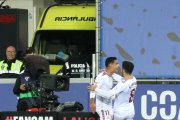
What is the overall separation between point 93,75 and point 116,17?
1.21 metres

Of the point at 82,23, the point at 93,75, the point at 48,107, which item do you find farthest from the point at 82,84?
the point at 82,23

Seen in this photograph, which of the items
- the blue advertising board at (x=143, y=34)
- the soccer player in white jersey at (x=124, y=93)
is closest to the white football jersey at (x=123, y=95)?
the soccer player in white jersey at (x=124, y=93)

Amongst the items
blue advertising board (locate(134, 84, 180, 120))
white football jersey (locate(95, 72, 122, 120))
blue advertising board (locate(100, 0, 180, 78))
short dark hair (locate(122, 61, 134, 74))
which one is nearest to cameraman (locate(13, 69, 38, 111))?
white football jersey (locate(95, 72, 122, 120))

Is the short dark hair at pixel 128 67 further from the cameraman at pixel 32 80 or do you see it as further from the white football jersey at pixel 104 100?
the cameraman at pixel 32 80

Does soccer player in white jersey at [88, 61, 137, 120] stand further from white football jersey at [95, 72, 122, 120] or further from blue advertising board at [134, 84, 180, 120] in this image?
blue advertising board at [134, 84, 180, 120]

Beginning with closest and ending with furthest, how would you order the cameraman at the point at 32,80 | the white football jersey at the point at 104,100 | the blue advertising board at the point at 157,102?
the cameraman at the point at 32,80
the white football jersey at the point at 104,100
the blue advertising board at the point at 157,102

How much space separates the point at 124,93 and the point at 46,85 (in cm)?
135

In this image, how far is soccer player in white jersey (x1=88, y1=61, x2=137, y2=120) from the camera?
11.3 meters

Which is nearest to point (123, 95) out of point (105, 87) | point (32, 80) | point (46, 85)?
point (105, 87)

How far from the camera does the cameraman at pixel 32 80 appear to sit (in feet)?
37.0

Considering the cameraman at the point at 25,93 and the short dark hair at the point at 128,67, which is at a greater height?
the short dark hair at the point at 128,67

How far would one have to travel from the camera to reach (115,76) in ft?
39.0

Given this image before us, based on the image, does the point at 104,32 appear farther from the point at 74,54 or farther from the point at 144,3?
the point at 74,54

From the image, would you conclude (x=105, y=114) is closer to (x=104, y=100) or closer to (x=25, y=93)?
(x=104, y=100)
